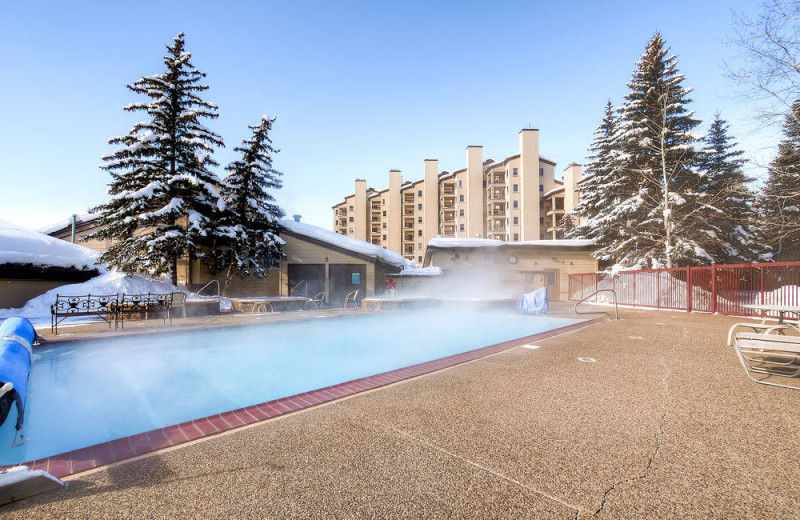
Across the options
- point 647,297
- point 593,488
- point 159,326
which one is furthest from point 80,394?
point 647,297

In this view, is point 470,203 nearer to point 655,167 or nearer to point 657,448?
point 655,167

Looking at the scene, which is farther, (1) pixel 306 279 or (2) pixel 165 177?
(1) pixel 306 279

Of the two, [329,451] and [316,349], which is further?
[316,349]

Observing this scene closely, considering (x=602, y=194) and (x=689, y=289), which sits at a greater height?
(x=602, y=194)

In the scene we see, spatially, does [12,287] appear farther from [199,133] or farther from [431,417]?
[431,417]

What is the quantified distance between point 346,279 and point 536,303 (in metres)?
12.2

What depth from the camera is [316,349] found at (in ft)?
31.3

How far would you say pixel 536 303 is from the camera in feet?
46.1

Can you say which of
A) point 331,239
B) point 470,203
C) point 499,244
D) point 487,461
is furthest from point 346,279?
point 470,203

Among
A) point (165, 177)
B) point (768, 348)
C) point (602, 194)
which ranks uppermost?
point (602, 194)

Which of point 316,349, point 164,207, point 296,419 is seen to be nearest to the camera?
point 296,419

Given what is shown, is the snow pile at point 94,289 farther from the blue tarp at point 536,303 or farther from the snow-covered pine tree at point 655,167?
the snow-covered pine tree at point 655,167

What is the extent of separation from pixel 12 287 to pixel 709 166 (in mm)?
40709

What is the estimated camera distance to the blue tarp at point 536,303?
13.9 m
